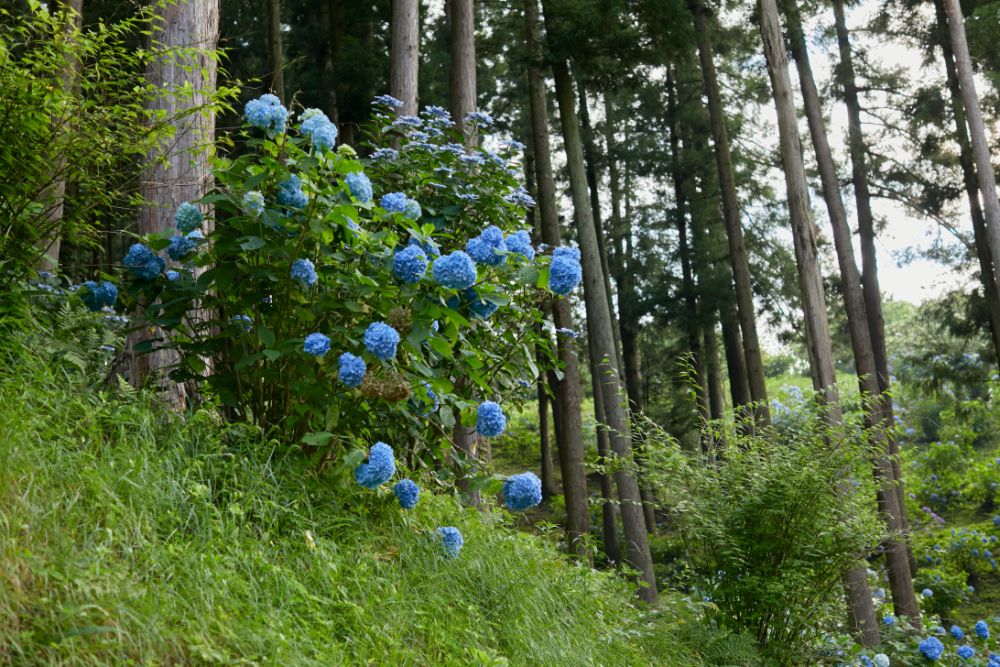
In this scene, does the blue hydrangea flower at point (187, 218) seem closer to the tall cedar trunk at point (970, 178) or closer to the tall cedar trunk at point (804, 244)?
the tall cedar trunk at point (804, 244)

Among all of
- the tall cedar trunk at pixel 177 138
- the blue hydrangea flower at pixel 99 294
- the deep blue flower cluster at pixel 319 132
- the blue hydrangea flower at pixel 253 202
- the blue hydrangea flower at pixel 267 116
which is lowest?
the blue hydrangea flower at pixel 99 294

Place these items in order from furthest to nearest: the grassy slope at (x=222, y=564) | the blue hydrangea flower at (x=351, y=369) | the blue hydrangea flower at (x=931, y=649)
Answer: the blue hydrangea flower at (x=931, y=649) < the blue hydrangea flower at (x=351, y=369) < the grassy slope at (x=222, y=564)

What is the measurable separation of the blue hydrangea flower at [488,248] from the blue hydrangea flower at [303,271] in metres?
0.61

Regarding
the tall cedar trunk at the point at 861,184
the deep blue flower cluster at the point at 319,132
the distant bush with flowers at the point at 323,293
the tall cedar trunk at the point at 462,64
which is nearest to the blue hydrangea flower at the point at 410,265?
the distant bush with flowers at the point at 323,293

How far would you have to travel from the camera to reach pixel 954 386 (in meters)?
12.8

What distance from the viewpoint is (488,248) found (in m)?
3.40

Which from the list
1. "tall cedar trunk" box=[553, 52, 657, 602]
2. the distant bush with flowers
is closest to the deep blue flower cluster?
the distant bush with flowers

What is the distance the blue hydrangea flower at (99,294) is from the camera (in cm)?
348

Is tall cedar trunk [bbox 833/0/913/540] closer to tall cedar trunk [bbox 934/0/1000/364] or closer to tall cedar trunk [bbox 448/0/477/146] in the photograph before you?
tall cedar trunk [bbox 934/0/1000/364]

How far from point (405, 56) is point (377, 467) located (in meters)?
4.66

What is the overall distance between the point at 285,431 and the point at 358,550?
550mm

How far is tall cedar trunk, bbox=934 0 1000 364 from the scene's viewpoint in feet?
38.7

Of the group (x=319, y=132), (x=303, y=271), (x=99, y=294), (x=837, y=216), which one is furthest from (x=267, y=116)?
(x=837, y=216)

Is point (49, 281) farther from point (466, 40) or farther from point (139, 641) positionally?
point (466, 40)
